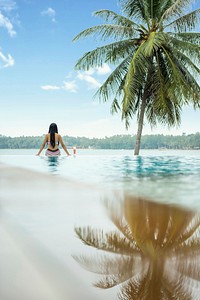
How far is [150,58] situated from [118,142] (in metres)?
39.5

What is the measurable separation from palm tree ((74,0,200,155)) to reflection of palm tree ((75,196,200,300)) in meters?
10.7

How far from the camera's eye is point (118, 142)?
5431 centimetres

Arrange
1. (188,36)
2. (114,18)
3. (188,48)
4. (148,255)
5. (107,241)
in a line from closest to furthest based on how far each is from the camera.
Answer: (148,255) → (107,241) → (188,48) → (188,36) → (114,18)

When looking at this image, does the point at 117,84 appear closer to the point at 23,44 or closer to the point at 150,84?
the point at 150,84

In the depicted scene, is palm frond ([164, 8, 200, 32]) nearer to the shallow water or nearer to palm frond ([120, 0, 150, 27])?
palm frond ([120, 0, 150, 27])

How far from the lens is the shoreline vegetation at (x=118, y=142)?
46728 mm

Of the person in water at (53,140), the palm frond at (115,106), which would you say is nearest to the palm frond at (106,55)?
the palm frond at (115,106)

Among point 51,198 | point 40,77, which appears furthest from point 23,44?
point 51,198

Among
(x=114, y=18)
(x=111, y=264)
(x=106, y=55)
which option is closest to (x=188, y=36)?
(x=114, y=18)

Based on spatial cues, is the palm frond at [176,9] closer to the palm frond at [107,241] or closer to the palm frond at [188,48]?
the palm frond at [188,48]

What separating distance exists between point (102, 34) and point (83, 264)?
14096 mm

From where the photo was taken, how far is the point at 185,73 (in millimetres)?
14078

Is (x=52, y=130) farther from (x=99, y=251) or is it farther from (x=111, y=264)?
(x=111, y=264)

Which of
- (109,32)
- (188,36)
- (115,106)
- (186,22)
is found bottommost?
(115,106)
